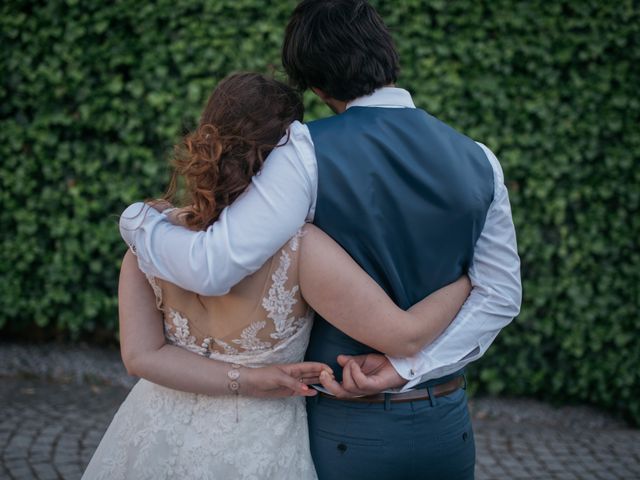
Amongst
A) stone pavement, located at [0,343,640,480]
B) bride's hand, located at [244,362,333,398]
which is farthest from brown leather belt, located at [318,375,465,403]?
stone pavement, located at [0,343,640,480]

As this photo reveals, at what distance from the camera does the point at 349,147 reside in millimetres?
1714

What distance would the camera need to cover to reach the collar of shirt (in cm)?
183

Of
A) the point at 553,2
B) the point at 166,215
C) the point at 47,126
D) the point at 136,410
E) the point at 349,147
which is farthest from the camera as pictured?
the point at 47,126

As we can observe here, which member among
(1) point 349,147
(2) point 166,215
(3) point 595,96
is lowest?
(3) point 595,96

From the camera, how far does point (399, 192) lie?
1.73 m

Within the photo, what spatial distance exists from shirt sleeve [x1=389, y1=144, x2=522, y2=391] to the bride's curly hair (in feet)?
1.91

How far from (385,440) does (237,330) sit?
1.61ft

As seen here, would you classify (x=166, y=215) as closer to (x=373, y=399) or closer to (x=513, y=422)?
(x=373, y=399)

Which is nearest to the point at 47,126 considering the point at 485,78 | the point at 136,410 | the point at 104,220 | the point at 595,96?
the point at 104,220

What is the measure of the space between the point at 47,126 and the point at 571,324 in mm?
3649

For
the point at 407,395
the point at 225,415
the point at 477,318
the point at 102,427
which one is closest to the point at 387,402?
the point at 407,395

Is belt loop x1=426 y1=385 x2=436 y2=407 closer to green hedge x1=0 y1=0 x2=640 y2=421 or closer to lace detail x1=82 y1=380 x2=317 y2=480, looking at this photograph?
lace detail x1=82 y1=380 x2=317 y2=480

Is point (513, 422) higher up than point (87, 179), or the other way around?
point (87, 179)

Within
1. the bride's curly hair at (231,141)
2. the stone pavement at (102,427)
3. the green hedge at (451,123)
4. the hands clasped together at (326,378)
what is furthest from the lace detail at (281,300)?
the green hedge at (451,123)
